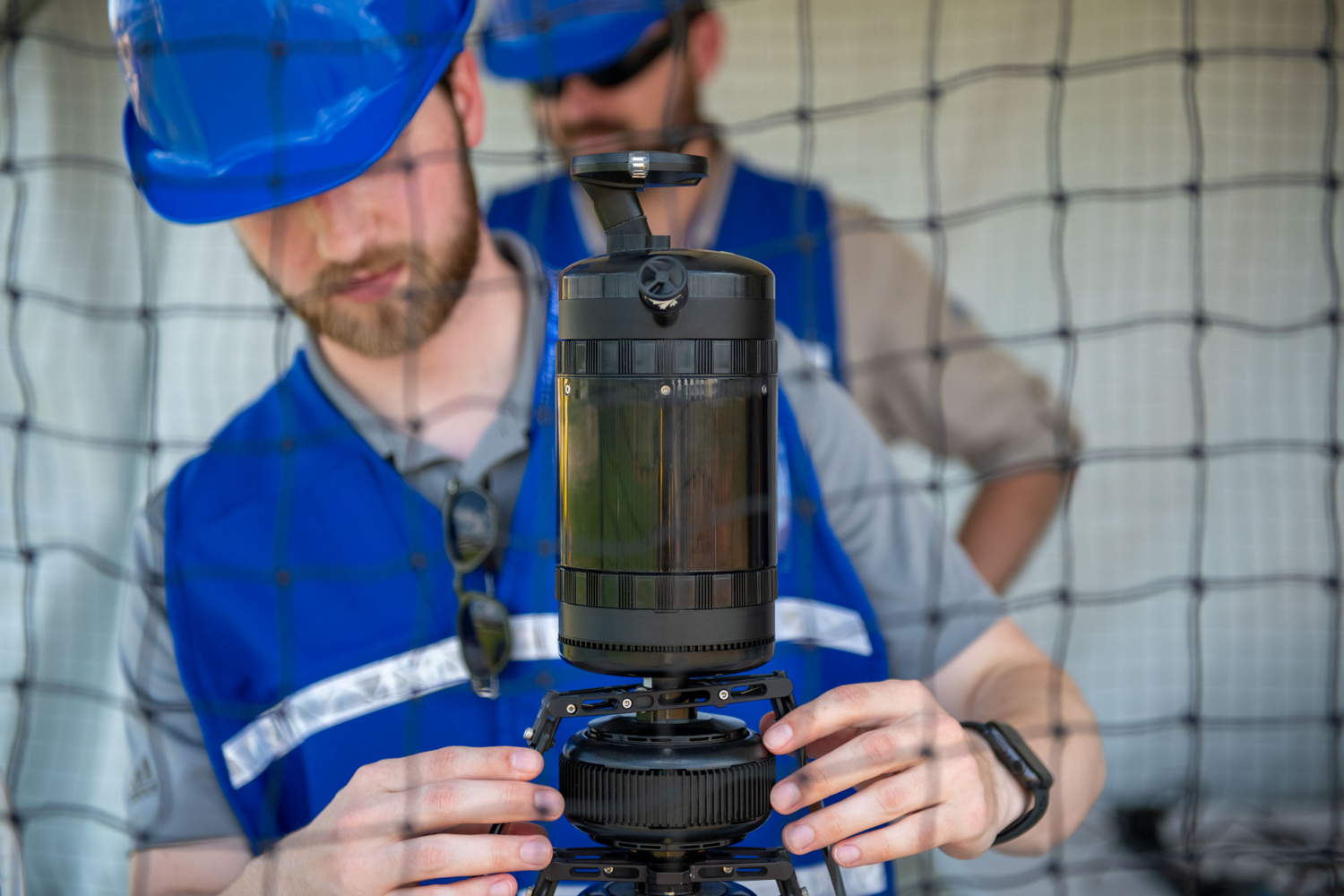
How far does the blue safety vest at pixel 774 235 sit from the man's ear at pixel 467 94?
675 mm

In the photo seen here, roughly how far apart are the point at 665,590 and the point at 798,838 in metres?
0.17

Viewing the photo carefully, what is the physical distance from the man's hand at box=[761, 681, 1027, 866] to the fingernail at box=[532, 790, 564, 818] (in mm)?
105

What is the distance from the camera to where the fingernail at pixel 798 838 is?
656 mm

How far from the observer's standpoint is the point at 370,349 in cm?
112

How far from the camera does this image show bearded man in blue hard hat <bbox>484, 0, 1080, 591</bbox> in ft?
5.94

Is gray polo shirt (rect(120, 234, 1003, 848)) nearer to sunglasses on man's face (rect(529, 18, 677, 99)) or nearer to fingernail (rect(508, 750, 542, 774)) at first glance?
fingernail (rect(508, 750, 542, 774))

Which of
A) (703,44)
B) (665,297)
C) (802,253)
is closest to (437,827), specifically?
(665,297)

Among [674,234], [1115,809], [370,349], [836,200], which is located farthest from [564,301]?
[1115,809]

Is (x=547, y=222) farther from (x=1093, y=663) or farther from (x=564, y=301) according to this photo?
(x=564, y=301)

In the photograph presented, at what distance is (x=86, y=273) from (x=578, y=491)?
1.78m

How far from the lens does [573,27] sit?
1784mm

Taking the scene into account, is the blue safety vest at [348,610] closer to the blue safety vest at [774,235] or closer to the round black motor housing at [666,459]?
the round black motor housing at [666,459]

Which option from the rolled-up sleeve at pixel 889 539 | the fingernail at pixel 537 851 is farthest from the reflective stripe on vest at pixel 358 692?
the fingernail at pixel 537 851

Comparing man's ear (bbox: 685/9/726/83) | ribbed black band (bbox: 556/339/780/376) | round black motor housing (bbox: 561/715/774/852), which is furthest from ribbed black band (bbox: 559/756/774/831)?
man's ear (bbox: 685/9/726/83)
